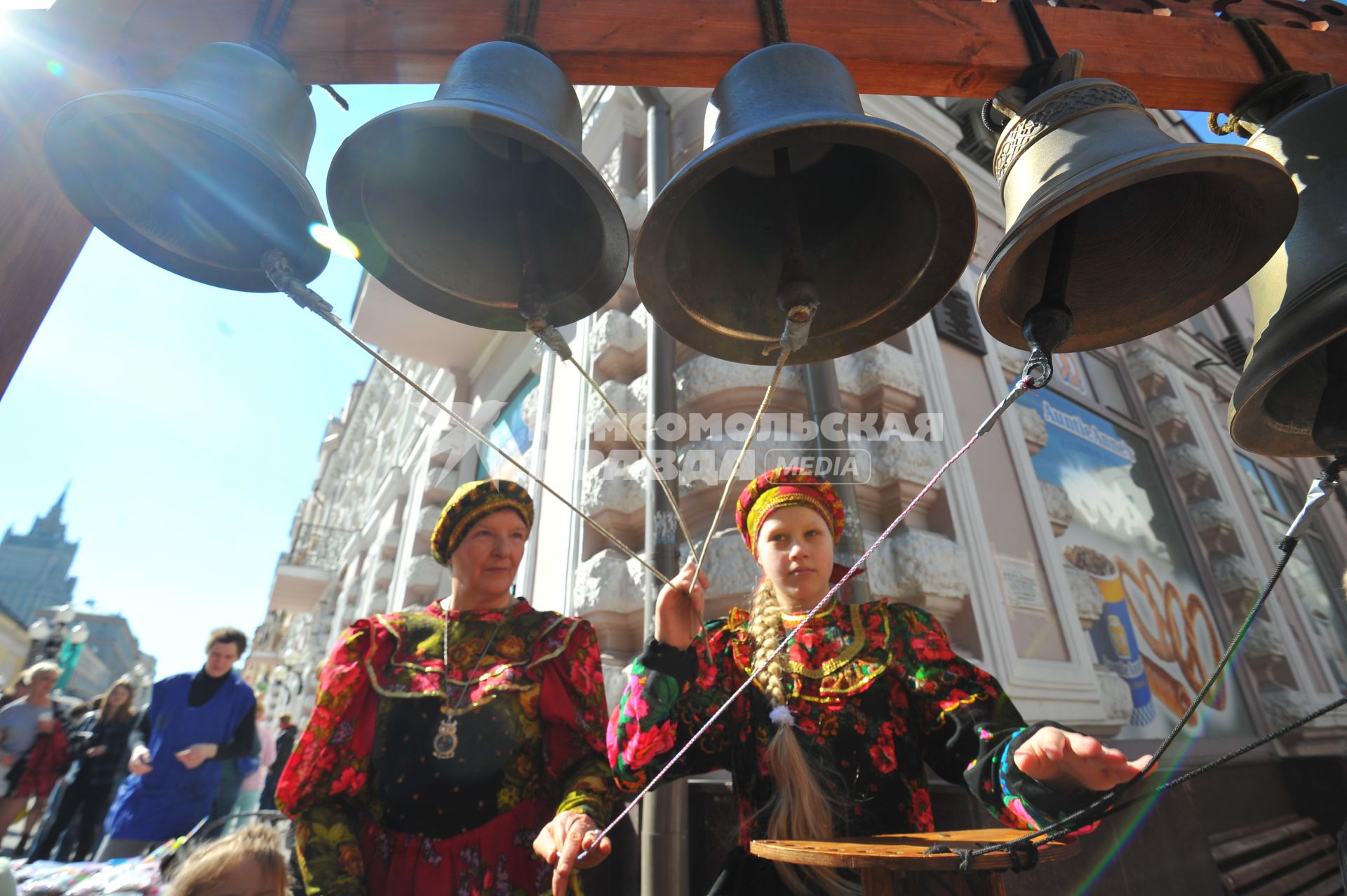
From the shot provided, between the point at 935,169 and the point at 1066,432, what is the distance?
4.82 m

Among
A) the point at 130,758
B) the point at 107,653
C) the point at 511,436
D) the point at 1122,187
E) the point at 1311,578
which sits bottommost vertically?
the point at 130,758

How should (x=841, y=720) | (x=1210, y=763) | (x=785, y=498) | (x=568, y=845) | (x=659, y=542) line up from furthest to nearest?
(x=659, y=542) → (x=785, y=498) → (x=841, y=720) → (x=568, y=845) → (x=1210, y=763)

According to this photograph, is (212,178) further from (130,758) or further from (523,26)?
(130,758)

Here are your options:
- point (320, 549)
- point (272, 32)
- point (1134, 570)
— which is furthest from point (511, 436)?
point (320, 549)

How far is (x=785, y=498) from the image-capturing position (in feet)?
6.10

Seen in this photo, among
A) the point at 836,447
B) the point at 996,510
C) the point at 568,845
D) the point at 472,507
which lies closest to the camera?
the point at 568,845

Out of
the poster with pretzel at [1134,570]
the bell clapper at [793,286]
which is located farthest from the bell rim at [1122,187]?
the poster with pretzel at [1134,570]

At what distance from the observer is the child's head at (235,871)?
1403 mm

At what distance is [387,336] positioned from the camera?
674cm

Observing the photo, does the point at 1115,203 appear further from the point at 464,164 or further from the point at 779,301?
the point at 464,164

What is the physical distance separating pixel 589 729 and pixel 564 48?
1701 mm

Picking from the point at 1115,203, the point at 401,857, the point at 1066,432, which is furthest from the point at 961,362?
the point at 401,857

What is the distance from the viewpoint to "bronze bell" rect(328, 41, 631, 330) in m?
1.15

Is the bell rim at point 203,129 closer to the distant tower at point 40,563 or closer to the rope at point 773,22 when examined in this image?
the rope at point 773,22
